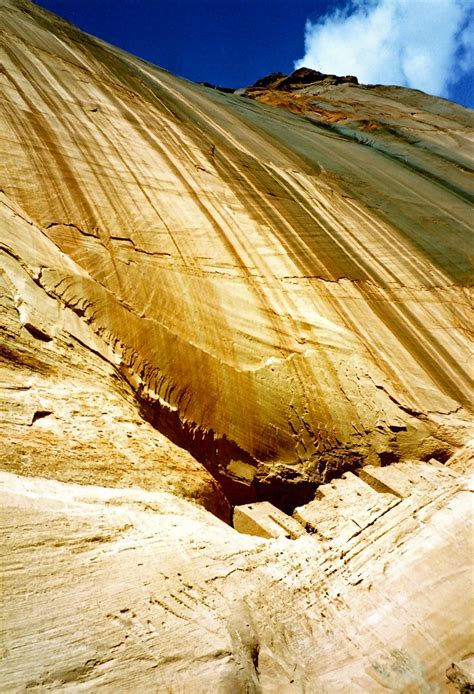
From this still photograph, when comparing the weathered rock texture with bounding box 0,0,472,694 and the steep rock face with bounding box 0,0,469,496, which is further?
the steep rock face with bounding box 0,0,469,496

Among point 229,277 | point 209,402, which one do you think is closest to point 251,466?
point 209,402

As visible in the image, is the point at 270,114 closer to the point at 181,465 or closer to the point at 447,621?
the point at 181,465

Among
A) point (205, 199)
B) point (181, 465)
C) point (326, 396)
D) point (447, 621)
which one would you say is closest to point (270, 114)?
point (205, 199)

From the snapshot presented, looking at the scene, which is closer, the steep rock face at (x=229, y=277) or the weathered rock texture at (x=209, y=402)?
the weathered rock texture at (x=209, y=402)

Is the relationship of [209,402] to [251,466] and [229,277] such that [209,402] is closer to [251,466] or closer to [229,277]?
[251,466]

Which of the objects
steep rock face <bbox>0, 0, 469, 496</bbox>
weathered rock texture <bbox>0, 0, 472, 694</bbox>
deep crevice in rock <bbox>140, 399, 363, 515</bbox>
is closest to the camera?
weathered rock texture <bbox>0, 0, 472, 694</bbox>

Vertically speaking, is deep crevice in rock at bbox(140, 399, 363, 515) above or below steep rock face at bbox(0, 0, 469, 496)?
below
